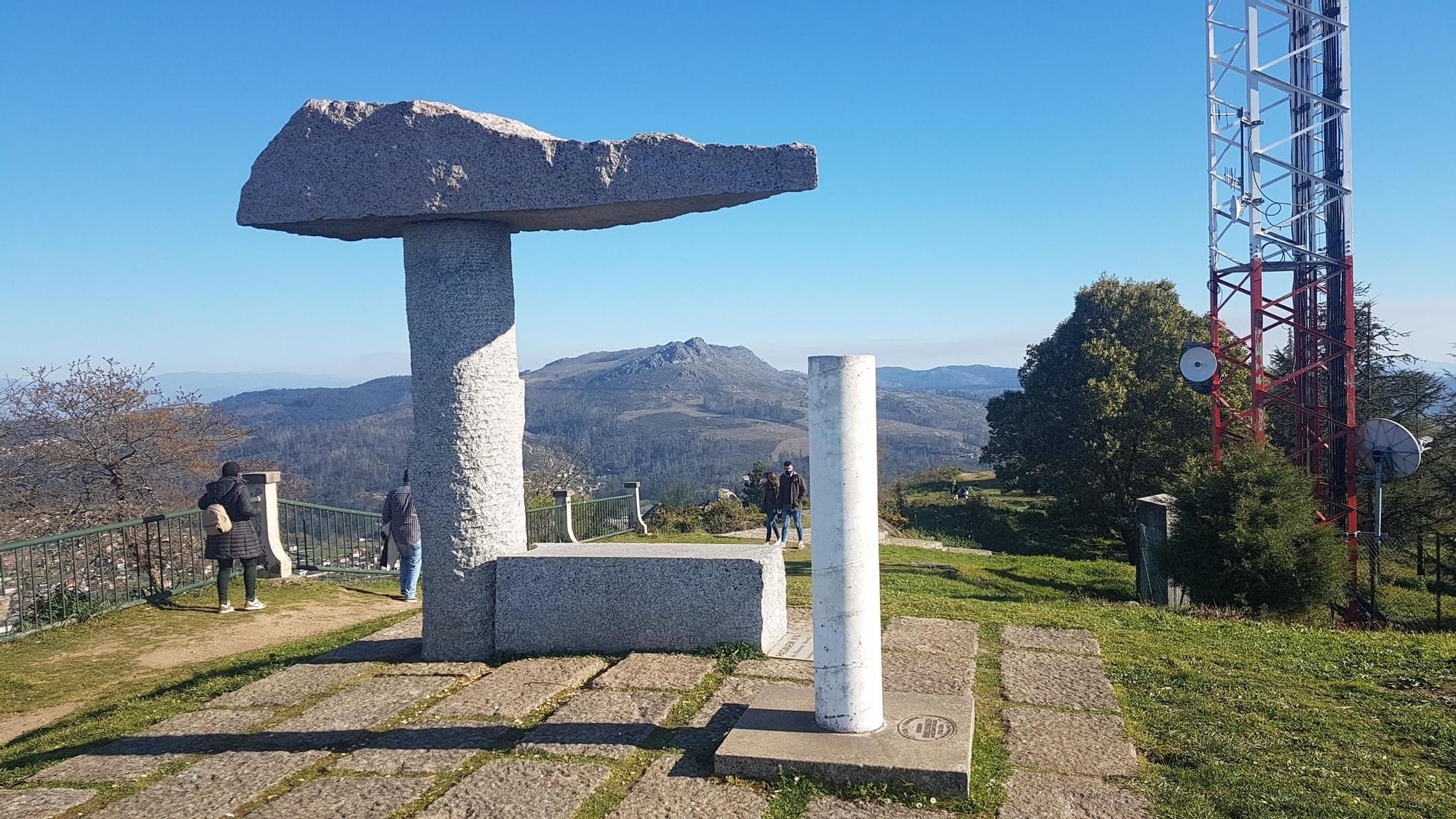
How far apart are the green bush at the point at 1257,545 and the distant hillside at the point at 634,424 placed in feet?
43.6

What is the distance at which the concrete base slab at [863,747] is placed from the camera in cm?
402

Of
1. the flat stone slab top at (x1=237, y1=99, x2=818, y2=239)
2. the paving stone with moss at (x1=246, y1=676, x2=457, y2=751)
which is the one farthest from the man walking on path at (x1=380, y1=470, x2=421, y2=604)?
the flat stone slab top at (x1=237, y1=99, x2=818, y2=239)

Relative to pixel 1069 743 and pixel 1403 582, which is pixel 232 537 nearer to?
pixel 1069 743

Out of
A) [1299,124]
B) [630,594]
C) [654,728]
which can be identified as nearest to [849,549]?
[654,728]

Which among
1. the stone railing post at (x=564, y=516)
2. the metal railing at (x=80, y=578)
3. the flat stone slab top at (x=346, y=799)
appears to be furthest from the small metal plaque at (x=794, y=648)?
the stone railing post at (x=564, y=516)

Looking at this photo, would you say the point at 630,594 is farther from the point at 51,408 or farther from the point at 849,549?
the point at 51,408

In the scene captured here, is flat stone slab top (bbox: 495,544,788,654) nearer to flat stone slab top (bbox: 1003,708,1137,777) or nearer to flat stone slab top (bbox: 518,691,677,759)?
flat stone slab top (bbox: 518,691,677,759)

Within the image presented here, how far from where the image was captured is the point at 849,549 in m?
4.39

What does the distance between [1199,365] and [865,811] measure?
51.4ft

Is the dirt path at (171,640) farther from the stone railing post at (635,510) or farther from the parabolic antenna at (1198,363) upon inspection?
the parabolic antenna at (1198,363)

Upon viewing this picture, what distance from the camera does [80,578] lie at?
12.2 metres

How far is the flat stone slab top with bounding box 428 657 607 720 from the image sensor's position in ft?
17.4

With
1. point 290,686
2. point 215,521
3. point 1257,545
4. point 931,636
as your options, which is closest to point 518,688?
point 290,686

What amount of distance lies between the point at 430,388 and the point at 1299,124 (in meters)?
17.7
